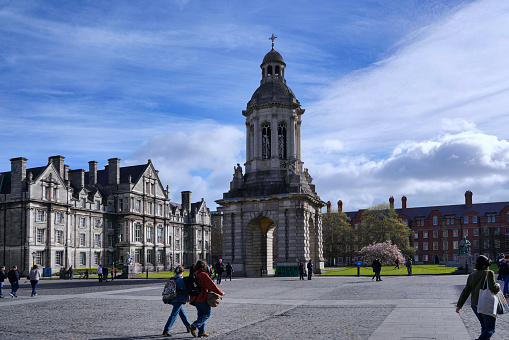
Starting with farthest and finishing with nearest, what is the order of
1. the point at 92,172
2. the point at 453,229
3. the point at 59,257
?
the point at 453,229 → the point at 92,172 → the point at 59,257

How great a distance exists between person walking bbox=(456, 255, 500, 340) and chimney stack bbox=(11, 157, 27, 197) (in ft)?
209

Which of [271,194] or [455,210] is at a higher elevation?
[271,194]

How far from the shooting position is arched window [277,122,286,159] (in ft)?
164

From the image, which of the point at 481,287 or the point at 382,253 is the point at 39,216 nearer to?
the point at 382,253

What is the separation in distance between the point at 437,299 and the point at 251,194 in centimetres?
2781

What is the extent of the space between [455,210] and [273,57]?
2852 inches

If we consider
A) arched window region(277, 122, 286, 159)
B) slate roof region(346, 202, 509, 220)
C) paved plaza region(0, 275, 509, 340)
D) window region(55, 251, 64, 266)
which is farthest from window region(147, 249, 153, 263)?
paved plaza region(0, 275, 509, 340)

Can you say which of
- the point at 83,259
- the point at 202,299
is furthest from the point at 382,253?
the point at 202,299

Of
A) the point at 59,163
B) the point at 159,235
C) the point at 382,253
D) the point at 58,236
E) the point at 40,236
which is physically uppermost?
the point at 59,163

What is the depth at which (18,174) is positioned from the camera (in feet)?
214

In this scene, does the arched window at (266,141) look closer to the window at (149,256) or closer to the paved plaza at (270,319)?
the paved plaza at (270,319)

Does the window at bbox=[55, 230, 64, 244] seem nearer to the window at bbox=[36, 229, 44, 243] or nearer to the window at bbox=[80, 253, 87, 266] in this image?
the window at bbox=[36, 229, 44, 243]

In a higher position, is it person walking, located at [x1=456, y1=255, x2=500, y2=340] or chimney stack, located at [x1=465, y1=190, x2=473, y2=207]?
chimney stack, located at [x1=465, y1=190, x2=473, y2=207]

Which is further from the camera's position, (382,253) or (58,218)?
(382,253)
